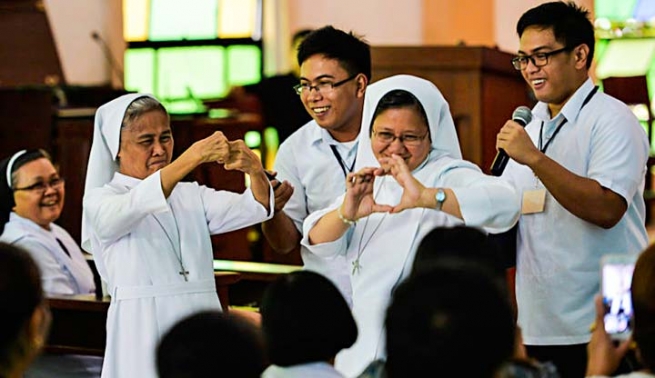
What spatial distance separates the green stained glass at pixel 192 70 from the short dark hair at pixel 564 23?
9.25m

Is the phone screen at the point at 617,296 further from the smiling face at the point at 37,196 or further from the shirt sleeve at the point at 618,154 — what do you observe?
A: the smiling face at the point at 37,196

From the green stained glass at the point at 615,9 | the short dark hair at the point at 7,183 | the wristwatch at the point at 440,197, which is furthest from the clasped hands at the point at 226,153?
the green stained glass at the point at 615,9

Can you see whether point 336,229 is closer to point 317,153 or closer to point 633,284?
point 317,153

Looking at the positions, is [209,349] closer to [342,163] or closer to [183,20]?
[342,163]

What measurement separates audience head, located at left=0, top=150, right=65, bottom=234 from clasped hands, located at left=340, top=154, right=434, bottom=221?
315 centimetres

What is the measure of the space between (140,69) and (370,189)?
10180 mm

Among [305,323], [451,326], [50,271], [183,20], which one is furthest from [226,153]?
[183,20]

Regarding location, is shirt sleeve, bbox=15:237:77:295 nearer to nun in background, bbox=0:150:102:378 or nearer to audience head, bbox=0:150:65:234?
nun in background, bbox=0:150:102:378

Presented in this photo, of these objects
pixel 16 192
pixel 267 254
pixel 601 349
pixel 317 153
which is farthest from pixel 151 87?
pixel 601 349

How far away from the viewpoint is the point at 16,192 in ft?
23.5

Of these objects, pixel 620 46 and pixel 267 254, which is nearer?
pixel 267 254

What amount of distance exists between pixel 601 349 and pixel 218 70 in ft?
36.5

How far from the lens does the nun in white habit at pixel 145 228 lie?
15.7ft

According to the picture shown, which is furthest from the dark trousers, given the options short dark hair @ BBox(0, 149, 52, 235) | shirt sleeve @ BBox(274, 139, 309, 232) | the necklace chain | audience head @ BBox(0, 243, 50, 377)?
short dark hair @ BBox(0, 149, 52, 235)
